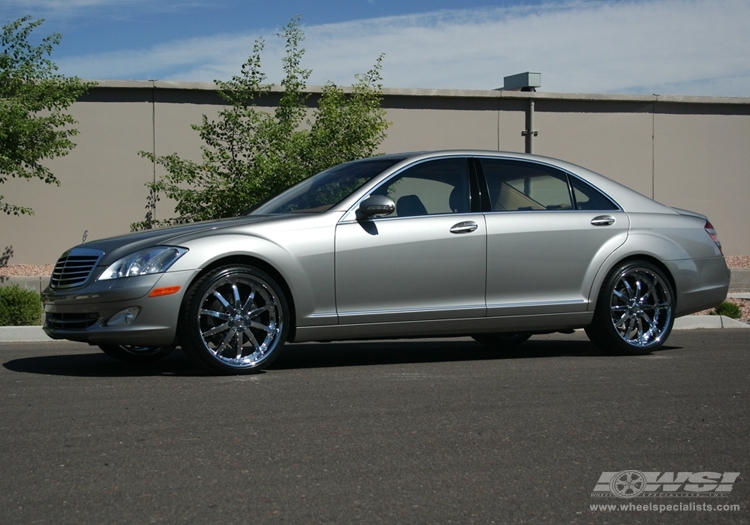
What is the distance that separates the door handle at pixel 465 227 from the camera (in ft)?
24.9

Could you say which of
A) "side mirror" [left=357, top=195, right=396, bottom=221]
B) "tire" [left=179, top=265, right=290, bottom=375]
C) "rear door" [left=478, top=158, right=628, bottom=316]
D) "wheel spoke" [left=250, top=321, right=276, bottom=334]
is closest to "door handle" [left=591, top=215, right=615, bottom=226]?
"rear door" [left=478, top=158, right=628, bottom=316]

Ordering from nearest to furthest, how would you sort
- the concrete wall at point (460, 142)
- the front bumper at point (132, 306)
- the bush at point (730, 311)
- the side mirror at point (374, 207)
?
1. the front bumper at point (132, 306)
2. the side mirror at point (374, 207)
3. the bush at point (730, 311)
4. the concrete wall at point (460, 142)

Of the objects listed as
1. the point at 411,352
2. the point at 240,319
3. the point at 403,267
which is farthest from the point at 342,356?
the point at 240,319

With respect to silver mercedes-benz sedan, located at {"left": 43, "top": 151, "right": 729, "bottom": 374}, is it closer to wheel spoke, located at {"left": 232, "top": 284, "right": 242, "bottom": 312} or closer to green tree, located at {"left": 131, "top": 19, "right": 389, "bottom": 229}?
wheel spoke, located at {"left": 232, "top": 284, "right": 242, "bottom": 312}

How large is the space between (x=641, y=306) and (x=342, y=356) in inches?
101

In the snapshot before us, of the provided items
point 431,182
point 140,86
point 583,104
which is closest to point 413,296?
point 431,182

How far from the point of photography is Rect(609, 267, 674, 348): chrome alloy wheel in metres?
8.20

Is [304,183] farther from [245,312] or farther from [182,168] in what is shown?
[182,168]

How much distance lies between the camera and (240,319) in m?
6.88

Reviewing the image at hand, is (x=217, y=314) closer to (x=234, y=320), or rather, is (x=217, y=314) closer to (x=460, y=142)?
(x=234, y=320)

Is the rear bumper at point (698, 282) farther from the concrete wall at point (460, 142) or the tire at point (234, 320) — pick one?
the concrete wall at point (460, 142)

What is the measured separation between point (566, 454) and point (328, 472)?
1.13 metres

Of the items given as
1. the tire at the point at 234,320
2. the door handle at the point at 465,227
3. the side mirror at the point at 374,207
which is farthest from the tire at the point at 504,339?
the tire at the point at 234,320

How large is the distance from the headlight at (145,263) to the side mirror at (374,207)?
135 centimetres
